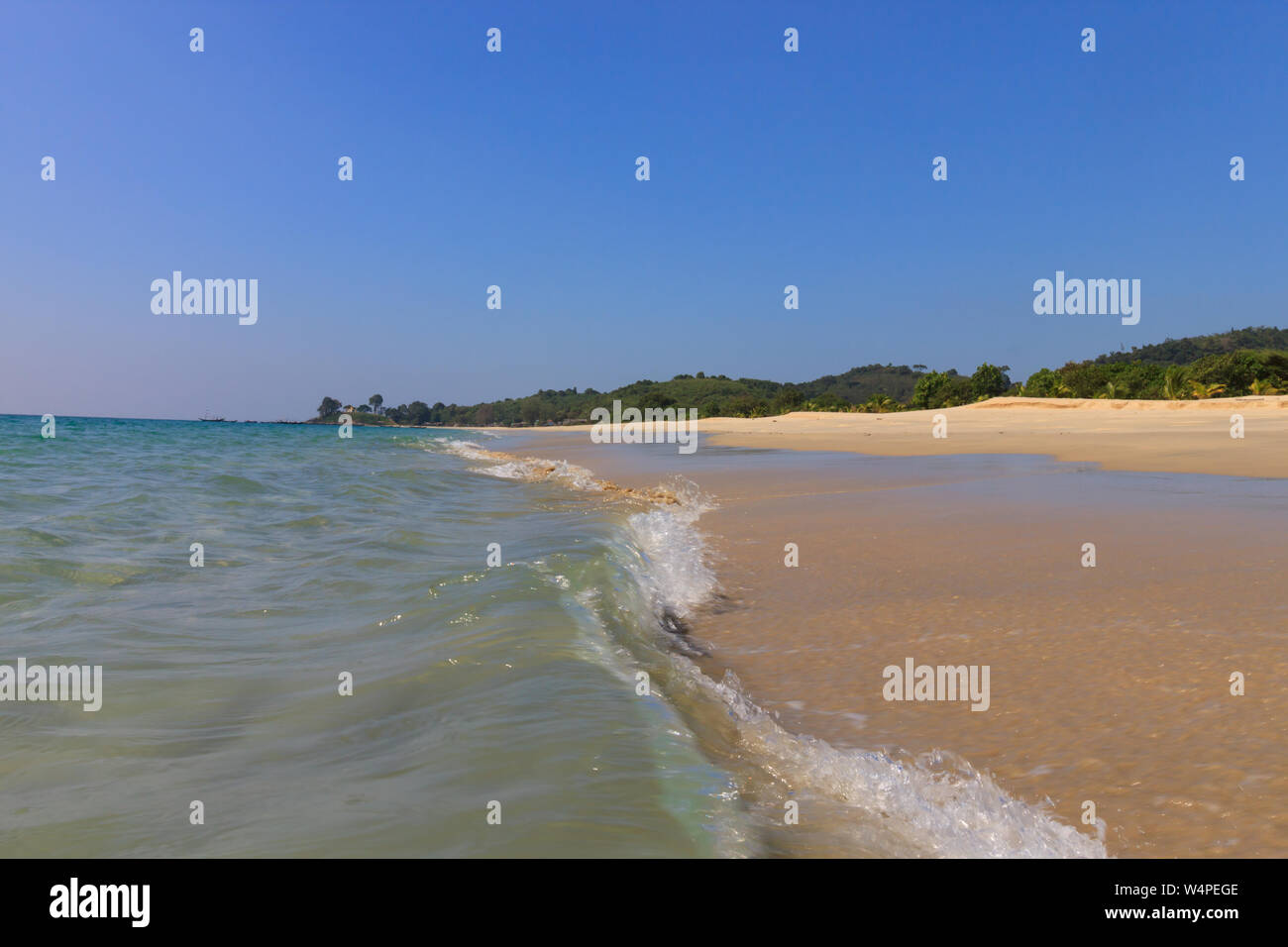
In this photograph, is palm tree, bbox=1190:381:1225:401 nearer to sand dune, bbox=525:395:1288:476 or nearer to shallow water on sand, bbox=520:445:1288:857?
sand dune, bbox=525:395:1288:476

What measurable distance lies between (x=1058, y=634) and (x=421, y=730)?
3.63 m

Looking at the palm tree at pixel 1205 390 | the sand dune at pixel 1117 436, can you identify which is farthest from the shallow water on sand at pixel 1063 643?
the palm tree at pixel 1205 390

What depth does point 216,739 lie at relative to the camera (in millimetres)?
3211

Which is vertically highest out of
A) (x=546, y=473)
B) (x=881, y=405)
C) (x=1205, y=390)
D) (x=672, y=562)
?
(x=881, y=405)

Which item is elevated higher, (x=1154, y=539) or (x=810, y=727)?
(x=1154, y=539)


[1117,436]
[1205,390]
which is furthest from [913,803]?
[1205,390]

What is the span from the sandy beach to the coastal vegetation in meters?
48.8

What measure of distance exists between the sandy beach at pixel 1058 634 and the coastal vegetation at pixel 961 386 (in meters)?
48.8

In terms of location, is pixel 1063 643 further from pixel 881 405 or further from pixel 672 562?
pixel 881 405

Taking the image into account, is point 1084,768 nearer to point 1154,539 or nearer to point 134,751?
point 134,751

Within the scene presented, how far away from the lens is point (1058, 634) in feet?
14.1
